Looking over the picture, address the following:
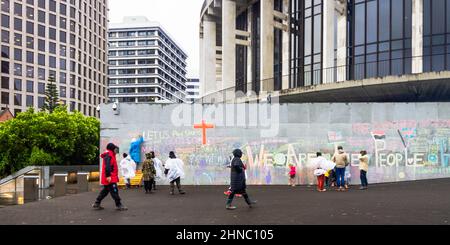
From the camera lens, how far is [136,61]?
429 ft

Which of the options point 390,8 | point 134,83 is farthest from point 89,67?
point 390,8

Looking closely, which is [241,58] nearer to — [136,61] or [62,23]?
[62,23]

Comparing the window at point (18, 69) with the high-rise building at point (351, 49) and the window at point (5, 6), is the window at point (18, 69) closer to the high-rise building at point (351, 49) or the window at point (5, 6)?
the window at point (5, 6)

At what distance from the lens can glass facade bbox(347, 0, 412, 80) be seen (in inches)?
1017

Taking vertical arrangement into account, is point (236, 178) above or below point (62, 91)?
below

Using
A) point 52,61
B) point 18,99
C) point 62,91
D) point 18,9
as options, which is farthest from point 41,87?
point 18,9

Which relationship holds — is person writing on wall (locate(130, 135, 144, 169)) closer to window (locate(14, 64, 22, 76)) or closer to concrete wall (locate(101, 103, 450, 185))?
Answer: concrete wall (locate(101, 103, 450, 185))

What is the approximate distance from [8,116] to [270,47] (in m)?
62.4

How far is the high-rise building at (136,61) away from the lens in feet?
425

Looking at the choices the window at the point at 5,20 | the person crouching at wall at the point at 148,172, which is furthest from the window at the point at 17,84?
the person crouching at wall at the point at 148,172

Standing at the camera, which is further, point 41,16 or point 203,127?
point 41,16

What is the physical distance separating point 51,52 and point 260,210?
96152 mm

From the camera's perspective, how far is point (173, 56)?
490 ft

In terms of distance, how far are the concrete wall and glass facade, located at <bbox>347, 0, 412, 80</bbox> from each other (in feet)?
27.8
